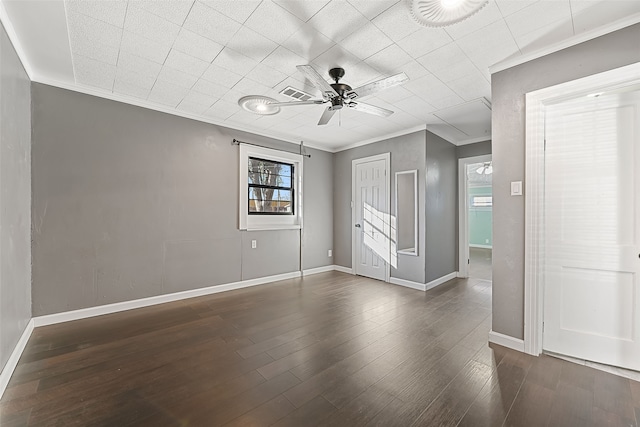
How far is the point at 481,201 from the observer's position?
9.62m

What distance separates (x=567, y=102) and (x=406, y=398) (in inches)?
105

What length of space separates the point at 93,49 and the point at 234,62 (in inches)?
46.9

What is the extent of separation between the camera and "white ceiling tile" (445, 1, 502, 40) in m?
1.81

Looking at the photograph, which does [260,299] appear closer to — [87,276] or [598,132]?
[87,276]

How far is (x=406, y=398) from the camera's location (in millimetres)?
1709

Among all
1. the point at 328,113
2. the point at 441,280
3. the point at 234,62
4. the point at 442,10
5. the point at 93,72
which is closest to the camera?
the point at 442,10

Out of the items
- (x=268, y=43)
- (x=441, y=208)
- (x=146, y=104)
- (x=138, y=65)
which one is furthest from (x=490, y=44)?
(x=146, y=104)

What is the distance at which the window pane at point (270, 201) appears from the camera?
453 cm

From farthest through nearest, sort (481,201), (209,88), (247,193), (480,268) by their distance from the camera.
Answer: (481,201), (480,268), (247,193), (209,88)

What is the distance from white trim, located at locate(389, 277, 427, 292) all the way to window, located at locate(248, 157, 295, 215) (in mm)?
2240

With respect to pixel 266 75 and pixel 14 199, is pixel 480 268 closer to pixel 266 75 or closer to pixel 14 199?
pixel 266 75

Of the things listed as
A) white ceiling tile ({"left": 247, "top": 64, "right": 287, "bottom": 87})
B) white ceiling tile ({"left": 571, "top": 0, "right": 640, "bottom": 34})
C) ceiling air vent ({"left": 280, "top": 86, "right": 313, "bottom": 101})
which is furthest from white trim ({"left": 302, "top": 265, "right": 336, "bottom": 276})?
white ceiling tile ({"left": 571, "top": 0, "right": 640, "bottom": 34})

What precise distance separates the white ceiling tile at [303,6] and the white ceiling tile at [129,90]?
218 cm

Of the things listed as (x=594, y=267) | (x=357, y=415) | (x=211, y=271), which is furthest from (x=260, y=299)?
(x=594, y=267)
